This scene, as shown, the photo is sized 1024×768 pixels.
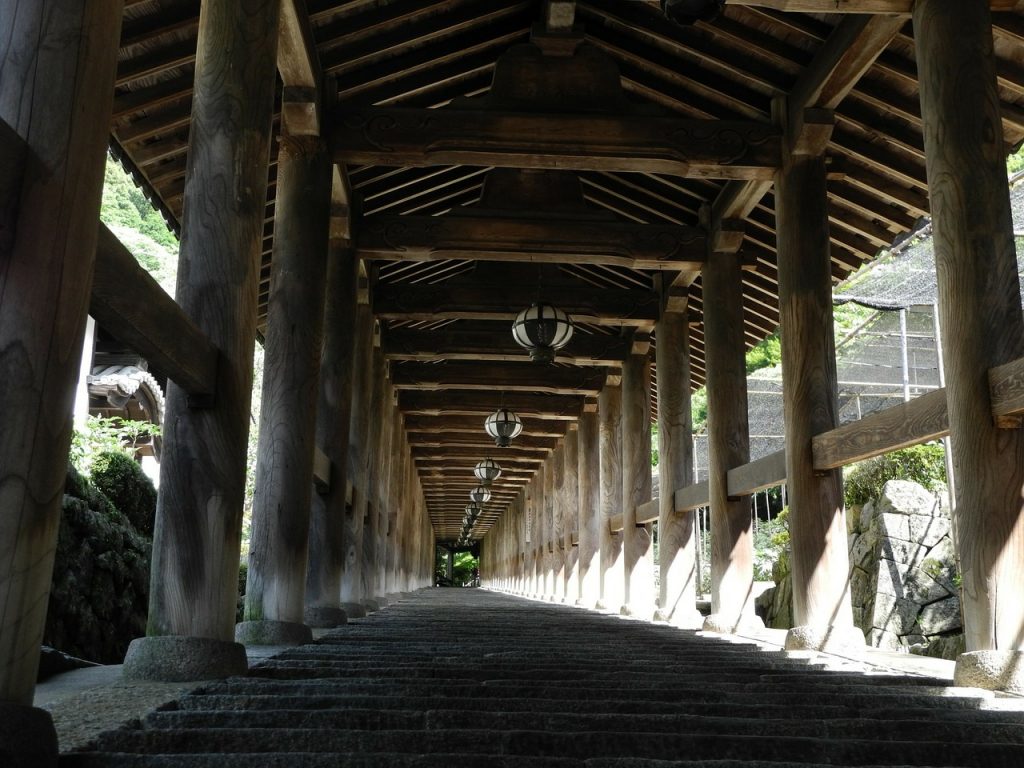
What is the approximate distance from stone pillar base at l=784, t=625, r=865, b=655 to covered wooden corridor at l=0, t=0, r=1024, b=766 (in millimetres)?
28

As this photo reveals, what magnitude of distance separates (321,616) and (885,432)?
4.63 meters

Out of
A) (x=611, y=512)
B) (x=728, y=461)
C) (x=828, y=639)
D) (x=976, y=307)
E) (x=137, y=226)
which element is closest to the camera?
(x=976, y=307)

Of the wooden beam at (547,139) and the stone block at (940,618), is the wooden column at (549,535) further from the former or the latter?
the wooden beam at (547,139)

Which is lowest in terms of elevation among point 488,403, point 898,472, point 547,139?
point 898,472

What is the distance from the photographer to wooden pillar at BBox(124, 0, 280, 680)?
3.93 metres

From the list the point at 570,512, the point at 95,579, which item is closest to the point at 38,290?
the point at 95,579

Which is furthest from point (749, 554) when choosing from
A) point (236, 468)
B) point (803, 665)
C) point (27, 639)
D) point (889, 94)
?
point (27, 639)

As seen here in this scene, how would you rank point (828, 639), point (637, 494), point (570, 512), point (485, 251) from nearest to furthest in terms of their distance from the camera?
point (828, 639), point (485, 251), point (637, 494), point (570, 512)

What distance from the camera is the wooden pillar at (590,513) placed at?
15492mm

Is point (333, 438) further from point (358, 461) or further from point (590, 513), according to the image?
point (590, 513)

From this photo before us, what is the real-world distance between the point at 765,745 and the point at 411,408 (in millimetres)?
13873

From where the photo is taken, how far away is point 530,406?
1733cm

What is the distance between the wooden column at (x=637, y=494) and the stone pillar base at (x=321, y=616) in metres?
5.33

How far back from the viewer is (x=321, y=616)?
7.77 m
